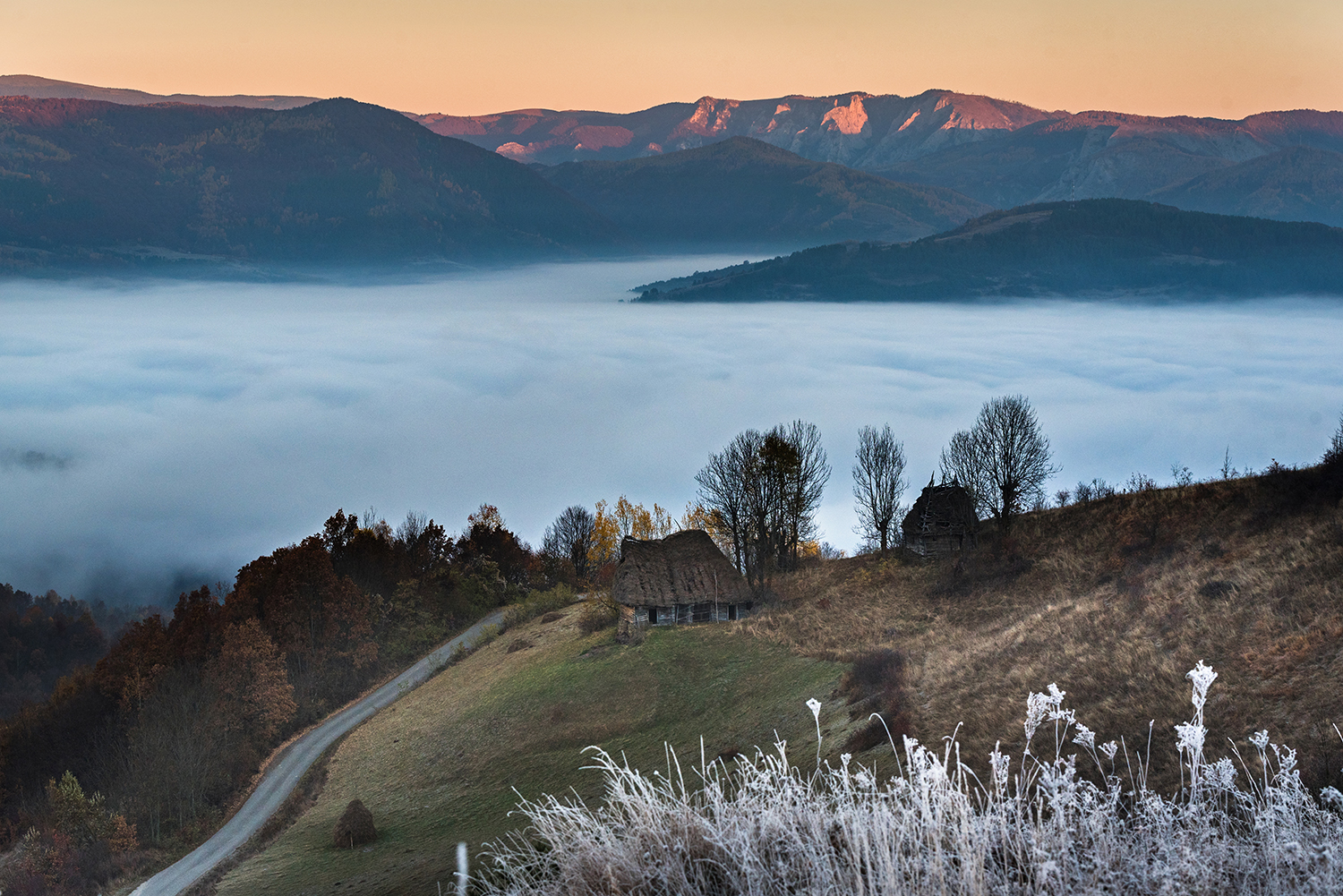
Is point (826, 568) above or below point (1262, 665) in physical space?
below

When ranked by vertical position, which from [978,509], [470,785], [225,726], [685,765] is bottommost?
[225,726]

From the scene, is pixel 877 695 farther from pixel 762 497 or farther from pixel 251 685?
pixel 251 685

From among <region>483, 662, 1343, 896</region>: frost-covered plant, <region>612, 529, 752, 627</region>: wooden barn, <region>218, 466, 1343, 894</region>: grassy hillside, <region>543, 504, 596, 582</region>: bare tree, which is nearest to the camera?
<region>483, 662, 1343, 896</region>: frost-covered plant

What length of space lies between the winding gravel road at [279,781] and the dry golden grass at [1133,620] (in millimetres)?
27181

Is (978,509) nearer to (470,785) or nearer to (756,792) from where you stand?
(470,785)

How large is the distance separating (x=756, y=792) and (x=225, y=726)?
198ft

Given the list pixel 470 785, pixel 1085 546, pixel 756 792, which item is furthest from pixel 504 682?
pixel 756 792

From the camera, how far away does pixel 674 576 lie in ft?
184

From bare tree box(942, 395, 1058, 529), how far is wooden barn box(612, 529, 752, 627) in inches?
683

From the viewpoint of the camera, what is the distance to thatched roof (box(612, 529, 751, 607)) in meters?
54.8

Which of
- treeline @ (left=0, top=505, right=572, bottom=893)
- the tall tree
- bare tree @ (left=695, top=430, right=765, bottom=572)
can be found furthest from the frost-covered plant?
the tall tree

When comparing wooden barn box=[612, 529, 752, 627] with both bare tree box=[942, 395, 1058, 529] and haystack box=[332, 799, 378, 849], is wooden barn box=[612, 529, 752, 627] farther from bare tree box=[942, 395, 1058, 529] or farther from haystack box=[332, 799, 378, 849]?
haystack box=[332, 799, 378, 849]

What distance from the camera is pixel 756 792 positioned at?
26.2 feet

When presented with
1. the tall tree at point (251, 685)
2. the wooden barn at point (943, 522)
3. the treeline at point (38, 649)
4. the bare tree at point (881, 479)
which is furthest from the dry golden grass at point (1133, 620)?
the treeline at point (38, 649)
